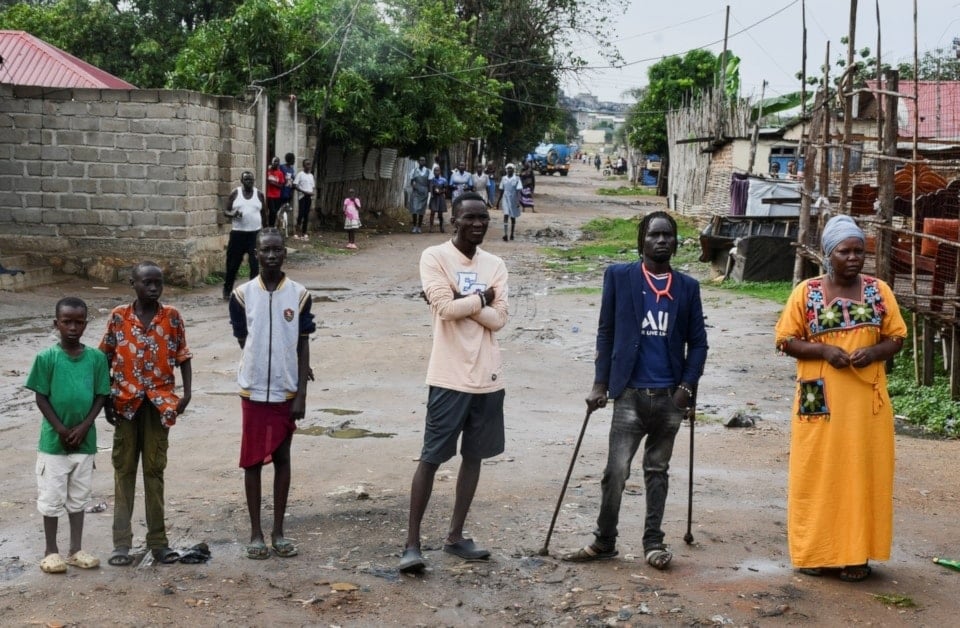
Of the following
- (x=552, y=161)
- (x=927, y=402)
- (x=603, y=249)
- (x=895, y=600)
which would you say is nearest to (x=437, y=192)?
(x=603, y=249)

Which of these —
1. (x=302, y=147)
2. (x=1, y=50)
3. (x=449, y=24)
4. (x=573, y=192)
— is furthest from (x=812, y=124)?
(x=573, y=192)

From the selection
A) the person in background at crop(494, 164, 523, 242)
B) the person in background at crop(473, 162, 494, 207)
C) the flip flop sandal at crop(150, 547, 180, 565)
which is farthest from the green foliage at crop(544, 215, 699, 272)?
the flip flop sandal at crop(150, 547, 180, 565)

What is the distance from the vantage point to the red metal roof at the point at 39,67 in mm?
22594

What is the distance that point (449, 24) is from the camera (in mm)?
31406

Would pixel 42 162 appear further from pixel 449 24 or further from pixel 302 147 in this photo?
pixel 449 24

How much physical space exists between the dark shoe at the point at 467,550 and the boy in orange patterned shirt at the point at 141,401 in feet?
4.03

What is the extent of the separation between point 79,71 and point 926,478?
20.1 meters

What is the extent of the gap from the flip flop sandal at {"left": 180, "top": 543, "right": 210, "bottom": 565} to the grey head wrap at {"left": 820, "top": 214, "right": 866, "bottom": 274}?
3.06m

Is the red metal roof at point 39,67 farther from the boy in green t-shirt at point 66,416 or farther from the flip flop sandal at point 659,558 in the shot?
the flip flop sandal at point 659,558

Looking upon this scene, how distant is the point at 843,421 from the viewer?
16.0 feet

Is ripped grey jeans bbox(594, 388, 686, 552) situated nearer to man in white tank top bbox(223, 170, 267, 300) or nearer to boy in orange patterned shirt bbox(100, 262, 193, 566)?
boy in orange patterned shirt bbox(100, 262, 193, 566)

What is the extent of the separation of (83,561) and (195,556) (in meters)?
0.47

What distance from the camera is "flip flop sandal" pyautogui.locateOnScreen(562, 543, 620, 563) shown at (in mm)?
5121

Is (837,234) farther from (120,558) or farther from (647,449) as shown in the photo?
(120,558)
